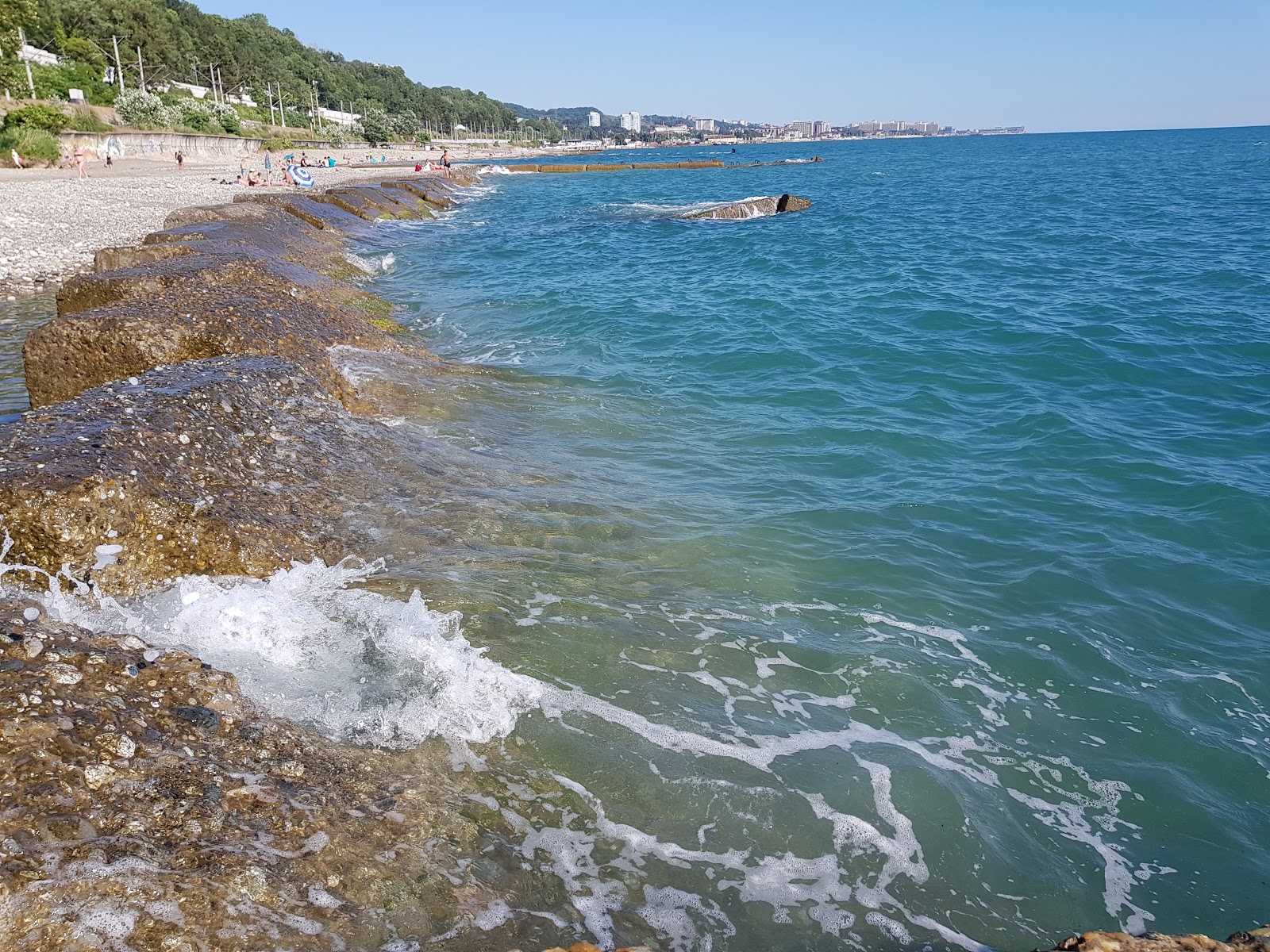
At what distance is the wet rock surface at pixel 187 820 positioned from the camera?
297 centimetres

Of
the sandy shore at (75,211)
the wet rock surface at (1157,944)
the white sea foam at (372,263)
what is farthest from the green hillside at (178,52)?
the wet rock surface at (1157,944)

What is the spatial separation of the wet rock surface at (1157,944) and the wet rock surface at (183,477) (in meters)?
5.57

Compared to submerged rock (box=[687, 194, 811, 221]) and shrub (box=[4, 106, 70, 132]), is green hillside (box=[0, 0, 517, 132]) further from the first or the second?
submerged rock (box=[687, 194, 811, 221])

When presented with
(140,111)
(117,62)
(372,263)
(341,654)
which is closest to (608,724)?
(341,654)

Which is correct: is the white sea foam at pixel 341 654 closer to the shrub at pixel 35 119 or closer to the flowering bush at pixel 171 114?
the shrub at pixel 35 119

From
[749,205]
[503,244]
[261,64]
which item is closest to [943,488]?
[503,244]

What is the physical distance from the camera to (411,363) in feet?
41.0

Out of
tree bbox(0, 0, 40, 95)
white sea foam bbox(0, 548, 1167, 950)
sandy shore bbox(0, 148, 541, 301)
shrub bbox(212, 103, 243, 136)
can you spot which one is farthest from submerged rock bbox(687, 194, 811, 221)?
shrub bbox(212, 103, 243, 136)

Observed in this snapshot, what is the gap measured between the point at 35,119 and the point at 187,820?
196 feet

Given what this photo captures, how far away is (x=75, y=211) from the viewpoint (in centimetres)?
2561

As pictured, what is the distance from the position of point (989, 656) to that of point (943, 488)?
373 cm

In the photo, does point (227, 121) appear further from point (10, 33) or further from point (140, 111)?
point (10, 33)

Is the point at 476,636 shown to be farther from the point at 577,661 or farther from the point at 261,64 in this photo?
the point at 261,64

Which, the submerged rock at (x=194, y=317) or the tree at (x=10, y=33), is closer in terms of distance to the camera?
the submerged rock at (x=194, y=317)
